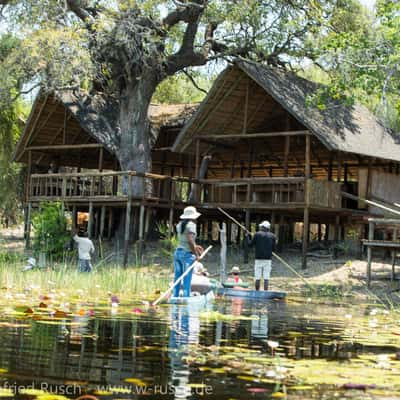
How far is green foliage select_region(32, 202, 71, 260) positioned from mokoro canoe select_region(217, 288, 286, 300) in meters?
8.98

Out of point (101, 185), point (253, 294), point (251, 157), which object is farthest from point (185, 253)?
point (251, 157)

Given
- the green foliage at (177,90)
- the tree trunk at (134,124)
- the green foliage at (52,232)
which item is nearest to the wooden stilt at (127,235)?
the green foliage at (52,232)

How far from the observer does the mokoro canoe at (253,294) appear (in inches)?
609

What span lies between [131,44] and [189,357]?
17.5 metres

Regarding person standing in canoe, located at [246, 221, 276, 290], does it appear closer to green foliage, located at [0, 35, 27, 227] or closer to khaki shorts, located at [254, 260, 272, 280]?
khaki shorts, located at [254, 260, 272, 280]

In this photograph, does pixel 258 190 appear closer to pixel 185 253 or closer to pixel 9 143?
pixel 185 253

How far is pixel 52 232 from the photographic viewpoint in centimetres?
2398

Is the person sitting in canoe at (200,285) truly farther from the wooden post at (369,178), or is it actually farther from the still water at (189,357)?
the wooden post at (369,178)

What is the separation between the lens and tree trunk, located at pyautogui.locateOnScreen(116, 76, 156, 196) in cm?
2558

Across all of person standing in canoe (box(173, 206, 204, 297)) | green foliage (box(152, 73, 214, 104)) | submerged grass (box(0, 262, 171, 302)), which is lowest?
submerged grass (box(0, 262, 171, 302))

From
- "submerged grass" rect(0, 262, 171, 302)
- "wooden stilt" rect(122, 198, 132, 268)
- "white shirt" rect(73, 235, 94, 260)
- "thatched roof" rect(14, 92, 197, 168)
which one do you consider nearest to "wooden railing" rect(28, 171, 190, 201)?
"wooden stilt" rect(122, 198, 132, 268)

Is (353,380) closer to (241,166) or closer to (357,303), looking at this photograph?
(357,303)

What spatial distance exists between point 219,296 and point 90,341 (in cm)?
865

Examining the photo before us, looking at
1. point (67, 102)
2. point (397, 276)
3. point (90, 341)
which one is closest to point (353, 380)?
point (90, 341)
